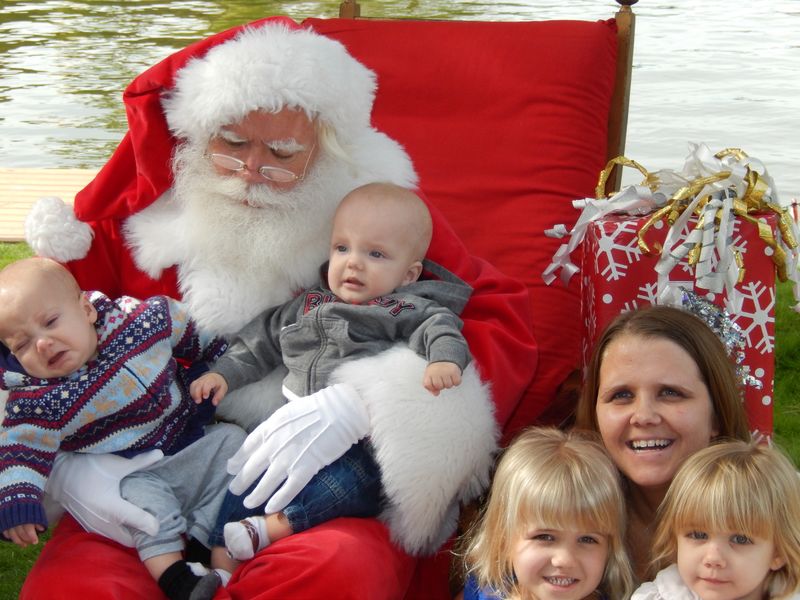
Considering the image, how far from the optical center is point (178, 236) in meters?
2.70

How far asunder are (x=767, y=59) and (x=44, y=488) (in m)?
8.86

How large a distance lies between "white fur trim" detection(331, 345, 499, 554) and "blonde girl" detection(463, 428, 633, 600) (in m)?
0.21

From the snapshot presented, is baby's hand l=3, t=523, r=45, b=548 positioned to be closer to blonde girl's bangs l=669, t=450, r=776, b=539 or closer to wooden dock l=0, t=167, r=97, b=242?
blonde girl's bangs l=669, t=450, r=776, b=539

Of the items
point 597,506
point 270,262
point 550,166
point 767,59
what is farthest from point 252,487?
point 767,59

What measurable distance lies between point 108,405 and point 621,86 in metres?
1.98

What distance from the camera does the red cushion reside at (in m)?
3.32

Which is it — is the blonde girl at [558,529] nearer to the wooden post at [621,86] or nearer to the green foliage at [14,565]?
the green foliage at [14,565]

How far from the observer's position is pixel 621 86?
343cm

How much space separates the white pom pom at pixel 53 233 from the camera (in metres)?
2.66

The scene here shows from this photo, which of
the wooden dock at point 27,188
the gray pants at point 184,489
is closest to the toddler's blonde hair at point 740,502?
the gray pants at point 184,489

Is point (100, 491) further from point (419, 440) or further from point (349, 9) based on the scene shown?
point (349, 9)

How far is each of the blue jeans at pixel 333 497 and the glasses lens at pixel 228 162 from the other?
76 centimetres

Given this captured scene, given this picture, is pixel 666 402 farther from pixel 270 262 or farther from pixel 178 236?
pixel 178 236

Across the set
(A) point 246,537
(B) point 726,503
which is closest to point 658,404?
(B) point 726,503
